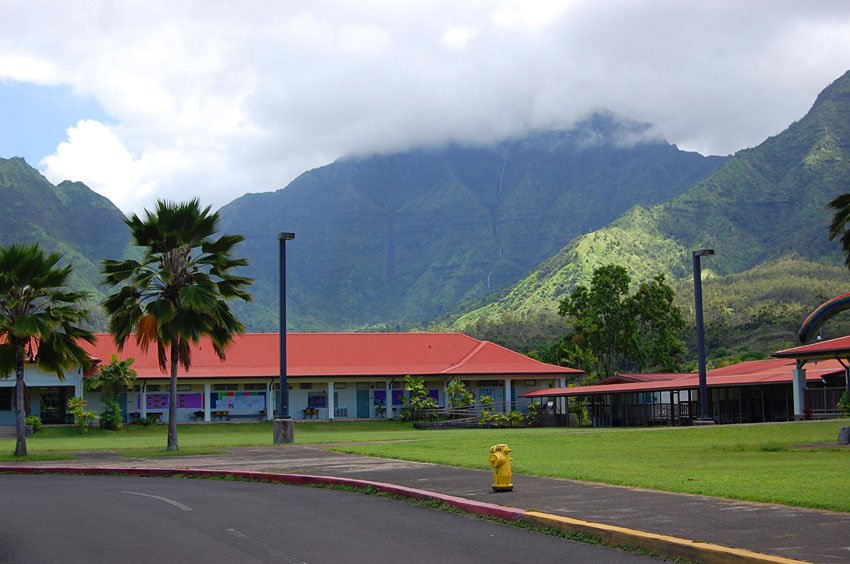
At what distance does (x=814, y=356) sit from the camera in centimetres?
3419

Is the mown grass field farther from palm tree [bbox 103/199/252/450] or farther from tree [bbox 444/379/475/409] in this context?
tree [bbox 444/379/475/409]

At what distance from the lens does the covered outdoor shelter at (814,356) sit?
105 feet

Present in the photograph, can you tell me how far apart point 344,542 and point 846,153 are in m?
124

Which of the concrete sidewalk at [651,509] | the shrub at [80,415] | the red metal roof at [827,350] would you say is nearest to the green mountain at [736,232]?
the shrub at [80,415]

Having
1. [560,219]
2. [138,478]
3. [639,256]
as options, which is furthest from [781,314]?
[560,219]

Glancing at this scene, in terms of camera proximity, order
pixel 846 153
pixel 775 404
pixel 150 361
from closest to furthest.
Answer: pixel 775 404 < pixel 150 361 < pixel 846 153

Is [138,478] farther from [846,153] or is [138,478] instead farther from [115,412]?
[846,153]

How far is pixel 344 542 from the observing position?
11.1 meters

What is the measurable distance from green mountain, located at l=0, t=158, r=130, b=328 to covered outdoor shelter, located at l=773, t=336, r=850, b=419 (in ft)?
328

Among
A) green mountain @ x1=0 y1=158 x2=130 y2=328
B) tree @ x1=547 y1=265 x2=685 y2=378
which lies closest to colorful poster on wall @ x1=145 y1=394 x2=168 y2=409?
tree @ x1=547 y1=265 x2=685 y2=378

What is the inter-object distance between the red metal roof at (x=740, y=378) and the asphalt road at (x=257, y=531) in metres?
31.8


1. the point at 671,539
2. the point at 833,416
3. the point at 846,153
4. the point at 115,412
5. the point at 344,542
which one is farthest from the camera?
the point at 846,153

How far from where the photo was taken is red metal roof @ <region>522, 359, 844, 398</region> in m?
44.7

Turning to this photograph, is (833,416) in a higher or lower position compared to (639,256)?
lower
